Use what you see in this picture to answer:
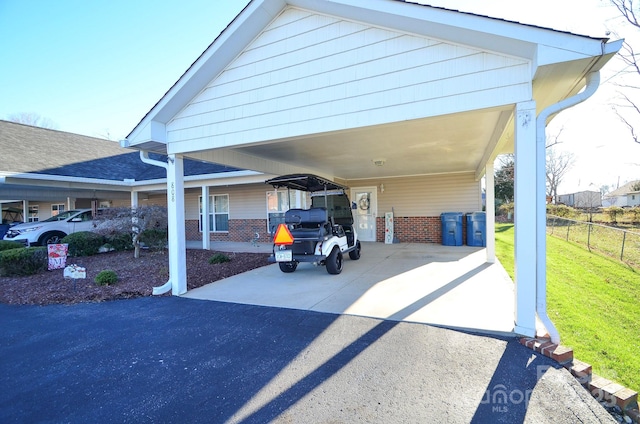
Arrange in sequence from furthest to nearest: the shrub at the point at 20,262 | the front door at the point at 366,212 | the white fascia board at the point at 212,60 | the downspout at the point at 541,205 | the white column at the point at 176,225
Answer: the front door at the point at 366,212 → the shrub at the point at 20,262 → the white column at the point at 176,225 → the white fascia board at the point at 212,60 → the downspout at the point at 541,205

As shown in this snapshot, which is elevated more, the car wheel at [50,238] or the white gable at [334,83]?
the white gable at [334,83]

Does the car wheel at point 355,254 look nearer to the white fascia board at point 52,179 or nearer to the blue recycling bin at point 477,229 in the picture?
the blue recycling bin at point 477,229

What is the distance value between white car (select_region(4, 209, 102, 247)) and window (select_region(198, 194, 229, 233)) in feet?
14.7

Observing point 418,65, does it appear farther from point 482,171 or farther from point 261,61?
point 482,171

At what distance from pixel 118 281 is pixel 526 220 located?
755cm

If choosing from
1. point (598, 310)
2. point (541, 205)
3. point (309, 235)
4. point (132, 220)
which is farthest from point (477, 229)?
point (132, 220)

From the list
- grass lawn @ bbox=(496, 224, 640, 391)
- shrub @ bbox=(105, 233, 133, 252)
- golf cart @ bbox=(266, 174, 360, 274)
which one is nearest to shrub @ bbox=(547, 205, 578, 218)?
grass lawn @ bbox=(496, 224, 640, 391)

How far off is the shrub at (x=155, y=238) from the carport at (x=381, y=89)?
4799mm

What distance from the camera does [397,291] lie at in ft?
16.7

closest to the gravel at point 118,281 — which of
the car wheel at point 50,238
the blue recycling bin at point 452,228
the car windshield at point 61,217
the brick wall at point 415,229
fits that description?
the car wheel at point 50,238

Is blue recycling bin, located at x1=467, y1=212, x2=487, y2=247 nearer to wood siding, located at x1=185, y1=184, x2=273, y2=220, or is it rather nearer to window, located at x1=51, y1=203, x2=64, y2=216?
wood siding, located at x1=185, y1=184, x2=273, y2=220

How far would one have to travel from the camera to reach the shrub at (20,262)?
715 cm

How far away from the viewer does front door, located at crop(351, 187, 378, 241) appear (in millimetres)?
12430

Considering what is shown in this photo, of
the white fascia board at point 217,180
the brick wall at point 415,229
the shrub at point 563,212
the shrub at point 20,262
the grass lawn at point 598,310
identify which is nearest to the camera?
A: the grass lawn at point 598,310
